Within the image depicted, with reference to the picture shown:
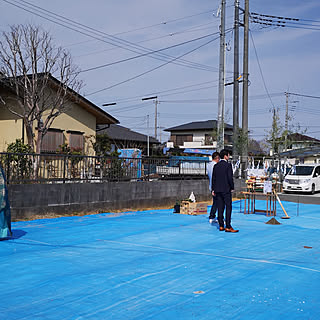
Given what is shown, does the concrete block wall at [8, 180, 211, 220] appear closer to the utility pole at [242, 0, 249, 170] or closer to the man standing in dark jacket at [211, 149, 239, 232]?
the man standing in dark jacket at [211, 149, 239, 232]

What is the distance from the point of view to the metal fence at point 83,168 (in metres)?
9.98

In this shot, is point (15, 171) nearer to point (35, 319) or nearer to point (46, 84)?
point (35, 319)

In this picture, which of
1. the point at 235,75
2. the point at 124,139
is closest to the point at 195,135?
the point at 124,139

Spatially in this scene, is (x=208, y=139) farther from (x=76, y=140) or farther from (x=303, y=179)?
(x=76, y=140)

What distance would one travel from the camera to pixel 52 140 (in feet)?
61.1

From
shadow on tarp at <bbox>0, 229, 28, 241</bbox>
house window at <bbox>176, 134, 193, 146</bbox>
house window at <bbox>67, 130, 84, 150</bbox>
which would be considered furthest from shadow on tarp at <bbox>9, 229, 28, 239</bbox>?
house window at <bbox>176, 134, 193, 146</bbox>

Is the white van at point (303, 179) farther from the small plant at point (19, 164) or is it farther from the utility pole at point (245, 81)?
the small plant at point (19, 164)

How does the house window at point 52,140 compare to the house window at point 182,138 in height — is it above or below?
below

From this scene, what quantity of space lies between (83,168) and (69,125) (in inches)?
331

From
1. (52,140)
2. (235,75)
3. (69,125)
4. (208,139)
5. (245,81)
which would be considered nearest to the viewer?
(52,140)

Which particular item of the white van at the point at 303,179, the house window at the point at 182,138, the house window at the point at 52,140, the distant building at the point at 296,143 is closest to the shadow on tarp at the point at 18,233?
the house window at the point at 52,140

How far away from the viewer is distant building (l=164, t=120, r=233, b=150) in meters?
49.1

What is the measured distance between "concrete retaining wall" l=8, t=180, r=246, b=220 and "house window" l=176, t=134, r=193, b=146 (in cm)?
3638

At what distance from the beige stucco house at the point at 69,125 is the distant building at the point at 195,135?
28.0 metres
